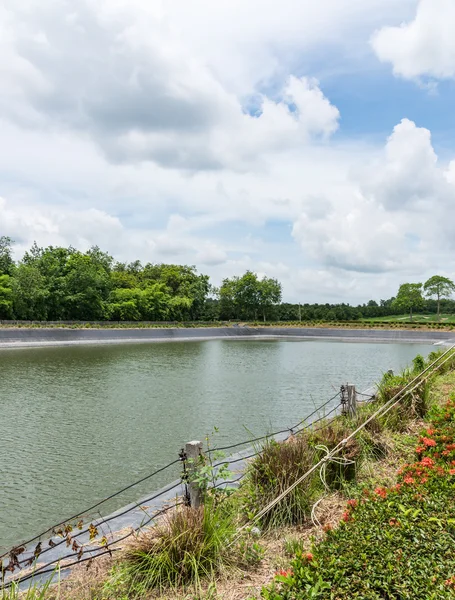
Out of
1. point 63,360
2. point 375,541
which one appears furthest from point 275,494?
point 63,360

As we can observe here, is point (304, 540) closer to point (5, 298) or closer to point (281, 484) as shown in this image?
point (281, 484)

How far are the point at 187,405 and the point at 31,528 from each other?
626cm

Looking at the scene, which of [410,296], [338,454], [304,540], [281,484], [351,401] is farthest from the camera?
[410,296]

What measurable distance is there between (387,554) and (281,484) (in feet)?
4.53

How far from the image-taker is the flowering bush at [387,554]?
221 cm

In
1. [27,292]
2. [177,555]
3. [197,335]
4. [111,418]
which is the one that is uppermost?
[27,292]

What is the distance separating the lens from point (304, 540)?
329 centimetres

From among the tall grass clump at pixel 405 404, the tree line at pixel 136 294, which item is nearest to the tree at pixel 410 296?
the tree line at pixel 136 294

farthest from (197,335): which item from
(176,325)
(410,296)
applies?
(410,296)

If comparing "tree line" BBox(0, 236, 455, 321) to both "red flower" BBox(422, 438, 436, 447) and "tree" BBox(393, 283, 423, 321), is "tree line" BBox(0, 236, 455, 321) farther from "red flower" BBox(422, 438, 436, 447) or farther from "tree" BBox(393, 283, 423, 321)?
"red flower" BBox(422, 438, 436, 447)

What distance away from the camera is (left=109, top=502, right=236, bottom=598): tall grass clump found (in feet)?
9.19

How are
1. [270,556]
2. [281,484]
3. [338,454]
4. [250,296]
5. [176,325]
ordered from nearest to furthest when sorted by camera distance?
[270,556]
[281,484]
[338,454]
[176,325]
[250,296]

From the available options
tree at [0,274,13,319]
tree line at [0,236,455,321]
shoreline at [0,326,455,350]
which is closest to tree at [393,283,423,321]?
tree line at [0,236,455,321]

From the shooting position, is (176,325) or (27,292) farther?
(176,325)
